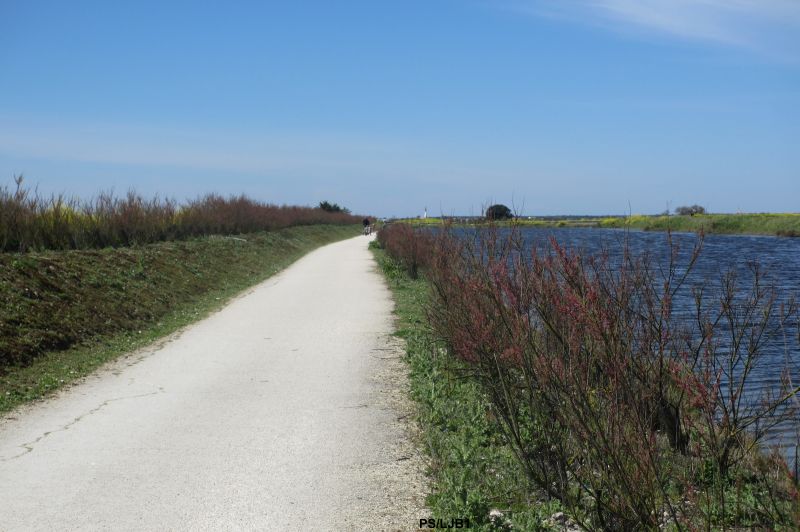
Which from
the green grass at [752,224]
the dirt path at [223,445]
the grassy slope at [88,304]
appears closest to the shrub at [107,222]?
the grassy slope at [88,304]

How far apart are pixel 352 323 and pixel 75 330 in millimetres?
5002

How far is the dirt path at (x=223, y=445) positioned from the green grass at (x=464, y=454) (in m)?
0.24

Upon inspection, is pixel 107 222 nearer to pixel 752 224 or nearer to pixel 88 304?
pixel 88 304

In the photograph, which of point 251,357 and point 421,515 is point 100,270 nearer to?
point 251,357

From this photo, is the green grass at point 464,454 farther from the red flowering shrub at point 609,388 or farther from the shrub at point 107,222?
the shrub at point 107,222

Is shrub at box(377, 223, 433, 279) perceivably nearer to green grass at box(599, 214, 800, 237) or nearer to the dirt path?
the dirt path

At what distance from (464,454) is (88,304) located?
969cm

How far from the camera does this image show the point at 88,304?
13.9 m

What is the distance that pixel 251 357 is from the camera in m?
11.4

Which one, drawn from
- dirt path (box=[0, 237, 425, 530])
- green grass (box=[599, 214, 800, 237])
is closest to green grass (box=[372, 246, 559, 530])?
dirt path (box=[0, 237, 425, 530])

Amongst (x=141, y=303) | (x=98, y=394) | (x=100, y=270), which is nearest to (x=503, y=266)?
(x=98, y=394)

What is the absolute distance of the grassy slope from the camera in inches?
410

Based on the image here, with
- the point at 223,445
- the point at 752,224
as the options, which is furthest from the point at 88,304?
the point at 752,224

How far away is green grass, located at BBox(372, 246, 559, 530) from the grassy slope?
469 centimetres
